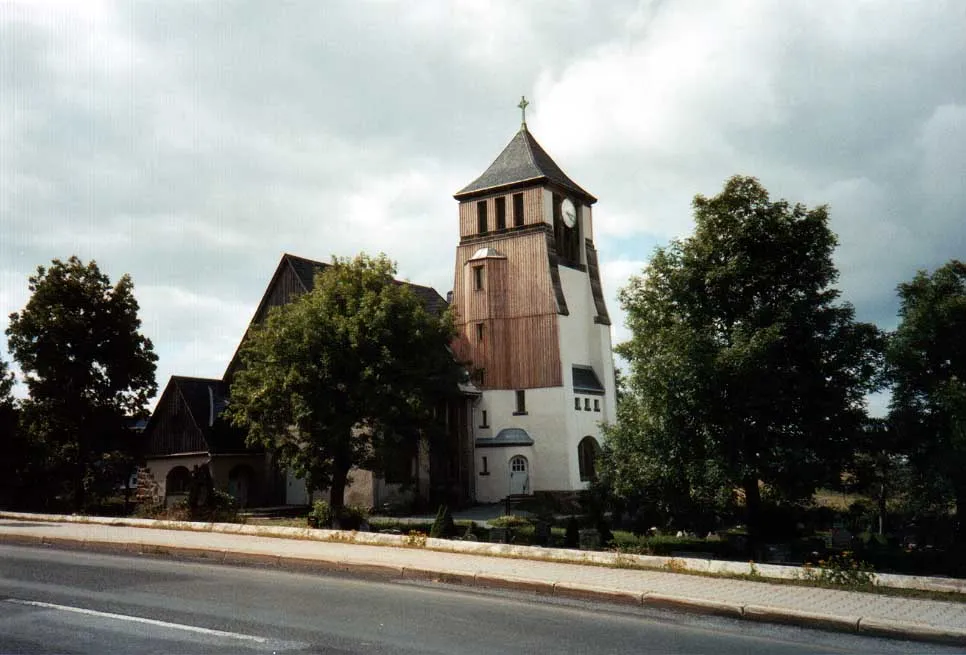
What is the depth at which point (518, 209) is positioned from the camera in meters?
48.2

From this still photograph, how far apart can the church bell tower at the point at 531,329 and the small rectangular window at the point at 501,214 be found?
7 centimetres

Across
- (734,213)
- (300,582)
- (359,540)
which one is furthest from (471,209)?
(300,582)

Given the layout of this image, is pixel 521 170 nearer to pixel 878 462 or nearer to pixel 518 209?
pixel 518 209

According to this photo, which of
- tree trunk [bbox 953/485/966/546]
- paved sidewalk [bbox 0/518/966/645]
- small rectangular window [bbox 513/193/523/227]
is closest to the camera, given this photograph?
paved sidewalk [bbox 0/518/966/645]

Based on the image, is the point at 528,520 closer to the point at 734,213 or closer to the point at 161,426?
the point at 734,213

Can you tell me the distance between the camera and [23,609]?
986cm

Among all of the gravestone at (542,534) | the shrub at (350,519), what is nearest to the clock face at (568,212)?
the shrub at (350,519)

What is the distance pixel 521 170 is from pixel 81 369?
2849 cm

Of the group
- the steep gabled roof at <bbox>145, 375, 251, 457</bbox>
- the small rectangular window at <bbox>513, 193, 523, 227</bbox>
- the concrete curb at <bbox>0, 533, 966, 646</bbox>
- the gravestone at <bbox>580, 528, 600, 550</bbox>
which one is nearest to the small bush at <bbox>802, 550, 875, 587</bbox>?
the concrete curb at <bbox>0, 533, 966, 646</bbox>

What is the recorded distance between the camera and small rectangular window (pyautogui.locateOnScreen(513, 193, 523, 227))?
48.0m

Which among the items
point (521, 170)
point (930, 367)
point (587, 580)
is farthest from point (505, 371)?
point (587, 580)

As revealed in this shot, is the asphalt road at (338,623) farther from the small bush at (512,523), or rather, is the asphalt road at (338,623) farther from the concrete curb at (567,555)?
the small bush at (512,523)

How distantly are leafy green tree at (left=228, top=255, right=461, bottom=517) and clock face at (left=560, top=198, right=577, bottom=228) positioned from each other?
23157 millimetres

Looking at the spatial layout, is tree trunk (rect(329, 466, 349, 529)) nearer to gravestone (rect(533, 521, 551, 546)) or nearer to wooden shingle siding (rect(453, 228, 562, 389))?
gravestone (rect(533, 521, 551, 546))
